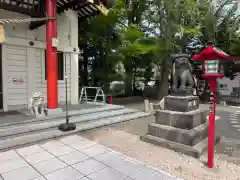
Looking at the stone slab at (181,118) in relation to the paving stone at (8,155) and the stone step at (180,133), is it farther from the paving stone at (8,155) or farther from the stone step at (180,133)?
the paving stone at (8,155)

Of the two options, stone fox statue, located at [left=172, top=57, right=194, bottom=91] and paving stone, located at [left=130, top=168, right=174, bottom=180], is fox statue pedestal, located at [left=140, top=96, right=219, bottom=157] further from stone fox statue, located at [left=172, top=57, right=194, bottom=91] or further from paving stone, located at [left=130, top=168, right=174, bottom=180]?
paving stone, located at [left=130, top=168, right=174, bottom=180]

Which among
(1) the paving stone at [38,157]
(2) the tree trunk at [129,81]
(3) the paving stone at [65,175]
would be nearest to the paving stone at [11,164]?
(1) the paving stone at [38,157]

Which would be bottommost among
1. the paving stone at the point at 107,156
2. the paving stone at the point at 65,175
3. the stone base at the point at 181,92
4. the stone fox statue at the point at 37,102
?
the paving stone at the point at 65,175

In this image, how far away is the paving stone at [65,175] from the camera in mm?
3006

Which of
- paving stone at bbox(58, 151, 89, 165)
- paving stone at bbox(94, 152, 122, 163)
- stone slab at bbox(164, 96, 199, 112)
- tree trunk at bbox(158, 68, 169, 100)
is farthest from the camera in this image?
tree trunk at bbox(158, 68, 169, 100)

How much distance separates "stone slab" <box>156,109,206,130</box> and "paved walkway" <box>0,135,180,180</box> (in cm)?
153

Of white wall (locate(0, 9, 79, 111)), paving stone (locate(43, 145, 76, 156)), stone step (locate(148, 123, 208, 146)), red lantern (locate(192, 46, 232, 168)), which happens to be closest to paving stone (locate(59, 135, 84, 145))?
paving stone (locate(43, 145, 76, 156))

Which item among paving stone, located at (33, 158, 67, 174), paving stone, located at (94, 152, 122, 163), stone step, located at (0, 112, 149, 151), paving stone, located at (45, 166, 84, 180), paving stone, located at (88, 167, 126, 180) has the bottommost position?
paving stone, located at (88, 167, 126, 180)

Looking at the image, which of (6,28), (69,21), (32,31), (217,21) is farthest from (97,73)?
(217,21)

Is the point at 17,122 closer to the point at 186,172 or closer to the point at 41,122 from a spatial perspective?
the point at 41,122

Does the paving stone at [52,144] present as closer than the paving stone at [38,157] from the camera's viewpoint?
No

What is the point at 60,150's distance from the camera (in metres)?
4.13

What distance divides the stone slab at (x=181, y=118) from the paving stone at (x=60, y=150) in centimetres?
242

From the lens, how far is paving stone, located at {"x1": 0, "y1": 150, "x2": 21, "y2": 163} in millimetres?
3682
